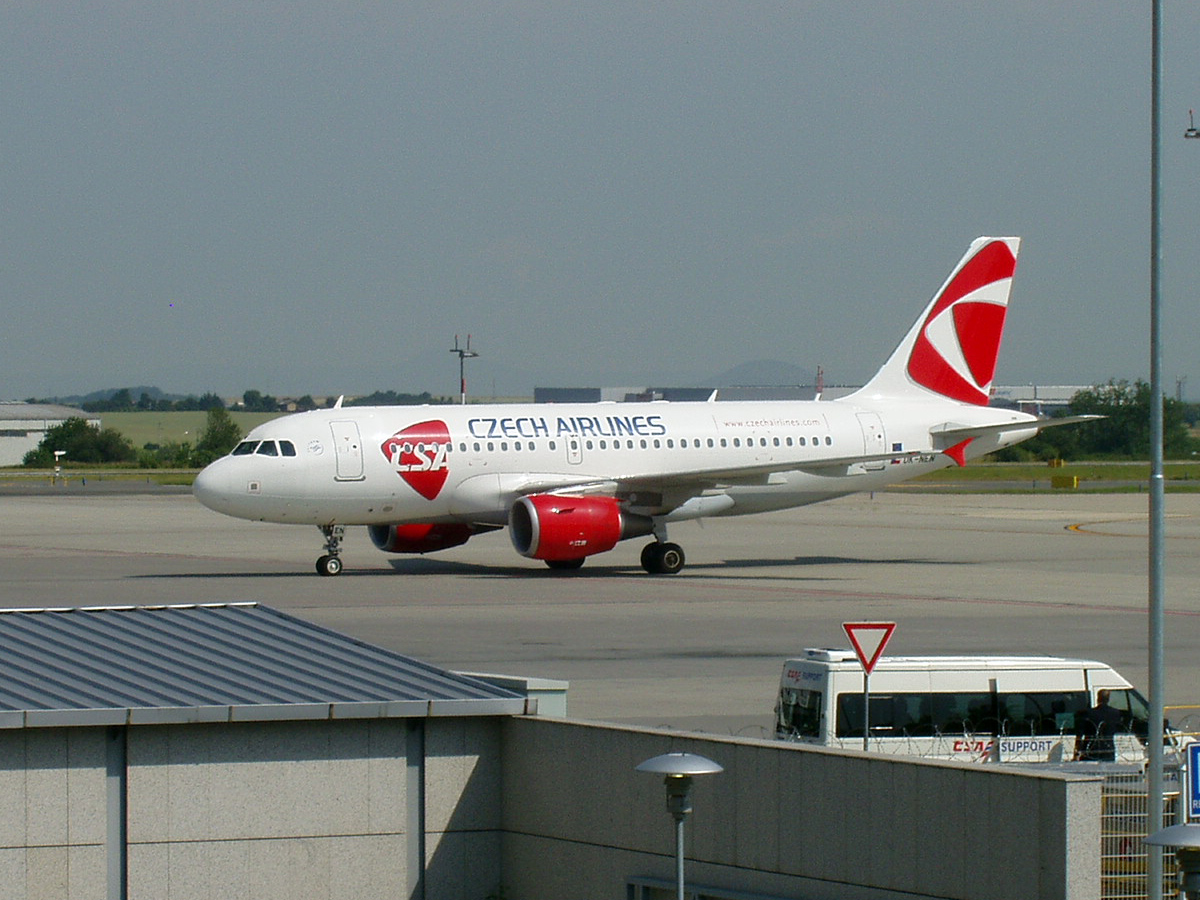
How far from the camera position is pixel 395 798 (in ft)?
54.3

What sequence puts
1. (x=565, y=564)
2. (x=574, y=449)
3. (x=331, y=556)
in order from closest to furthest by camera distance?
1. (x=574, y=449)
2. (x=331, y=556)
3. (x=565, y=564)

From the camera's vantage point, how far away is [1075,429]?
561 feet

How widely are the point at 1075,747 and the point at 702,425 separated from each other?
28699 millimetres

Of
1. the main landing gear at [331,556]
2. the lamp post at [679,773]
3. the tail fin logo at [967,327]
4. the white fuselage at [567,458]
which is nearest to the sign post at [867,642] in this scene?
the lamp post at [679,773]

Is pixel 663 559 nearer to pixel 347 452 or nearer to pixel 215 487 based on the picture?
pixel 347 452

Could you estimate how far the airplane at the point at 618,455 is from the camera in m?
45.6

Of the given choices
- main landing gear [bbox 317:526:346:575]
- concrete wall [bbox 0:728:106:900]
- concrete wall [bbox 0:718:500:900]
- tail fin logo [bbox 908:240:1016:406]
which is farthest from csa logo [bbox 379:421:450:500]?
concrete wall [bbox 0:728:106:900]

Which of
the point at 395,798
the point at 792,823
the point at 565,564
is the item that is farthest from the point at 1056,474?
the point at 792,823

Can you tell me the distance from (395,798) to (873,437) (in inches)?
1427

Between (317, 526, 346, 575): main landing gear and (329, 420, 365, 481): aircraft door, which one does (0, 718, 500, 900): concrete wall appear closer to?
(329, 420, 365, 481): aircraft door

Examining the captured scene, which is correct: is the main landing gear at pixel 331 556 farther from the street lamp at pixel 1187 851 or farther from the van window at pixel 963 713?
the street lamp at pixel 1187 851

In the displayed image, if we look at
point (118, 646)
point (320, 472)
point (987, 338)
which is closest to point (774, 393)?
point (987, 338)

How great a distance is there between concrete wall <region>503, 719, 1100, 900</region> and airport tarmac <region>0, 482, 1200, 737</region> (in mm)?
7649

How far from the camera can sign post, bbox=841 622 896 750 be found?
21.0 m
